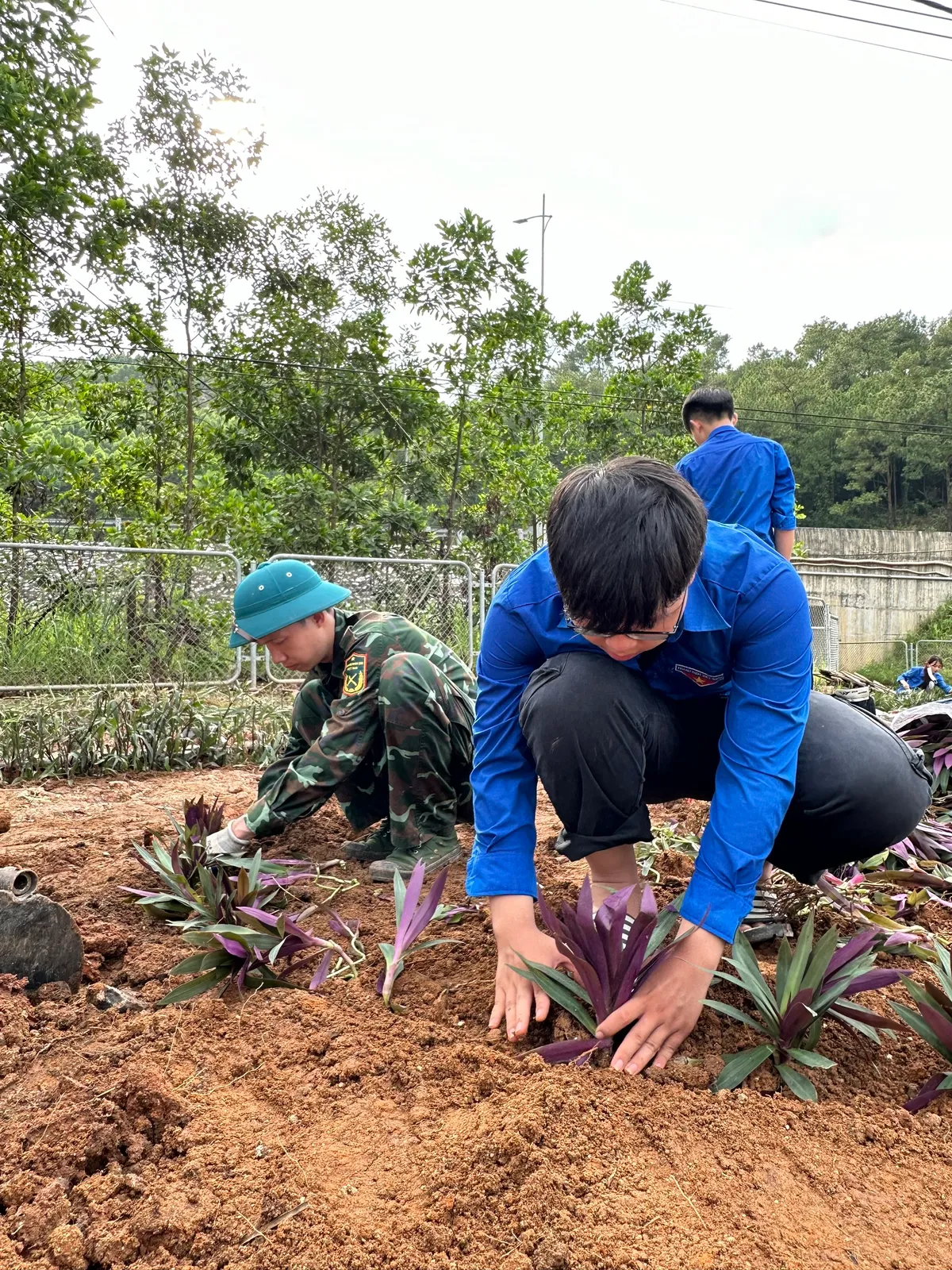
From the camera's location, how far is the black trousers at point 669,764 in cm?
162

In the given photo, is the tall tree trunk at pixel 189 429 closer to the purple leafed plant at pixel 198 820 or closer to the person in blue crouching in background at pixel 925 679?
the purple leafed plant at pixel 198 820

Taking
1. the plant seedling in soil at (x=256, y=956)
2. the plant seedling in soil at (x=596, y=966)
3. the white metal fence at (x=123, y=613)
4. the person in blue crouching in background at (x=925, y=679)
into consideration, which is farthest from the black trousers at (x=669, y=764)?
the person in blue crouching in background at (x=925, y=679)

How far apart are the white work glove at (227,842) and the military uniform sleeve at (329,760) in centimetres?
5

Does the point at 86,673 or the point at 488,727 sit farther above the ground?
the point at 488,727

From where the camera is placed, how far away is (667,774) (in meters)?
1.82

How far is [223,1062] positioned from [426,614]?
6.27 meters

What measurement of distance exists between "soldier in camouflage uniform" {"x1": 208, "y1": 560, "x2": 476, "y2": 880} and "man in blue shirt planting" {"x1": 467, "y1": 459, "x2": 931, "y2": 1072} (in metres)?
0.79

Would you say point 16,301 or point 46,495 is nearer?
point 16,301

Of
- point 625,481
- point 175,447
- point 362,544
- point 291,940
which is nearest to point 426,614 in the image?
point 362,544

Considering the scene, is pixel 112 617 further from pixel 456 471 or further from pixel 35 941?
pixel 35 941

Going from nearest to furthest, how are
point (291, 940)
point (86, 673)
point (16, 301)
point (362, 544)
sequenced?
point (291, 940) < point (86, 673) < point (16, 301) < point (362, 544)

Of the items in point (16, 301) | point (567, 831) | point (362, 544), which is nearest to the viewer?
point (567, 831)

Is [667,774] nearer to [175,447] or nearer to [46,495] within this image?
[175,447]

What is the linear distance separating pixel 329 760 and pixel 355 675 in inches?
10.2
